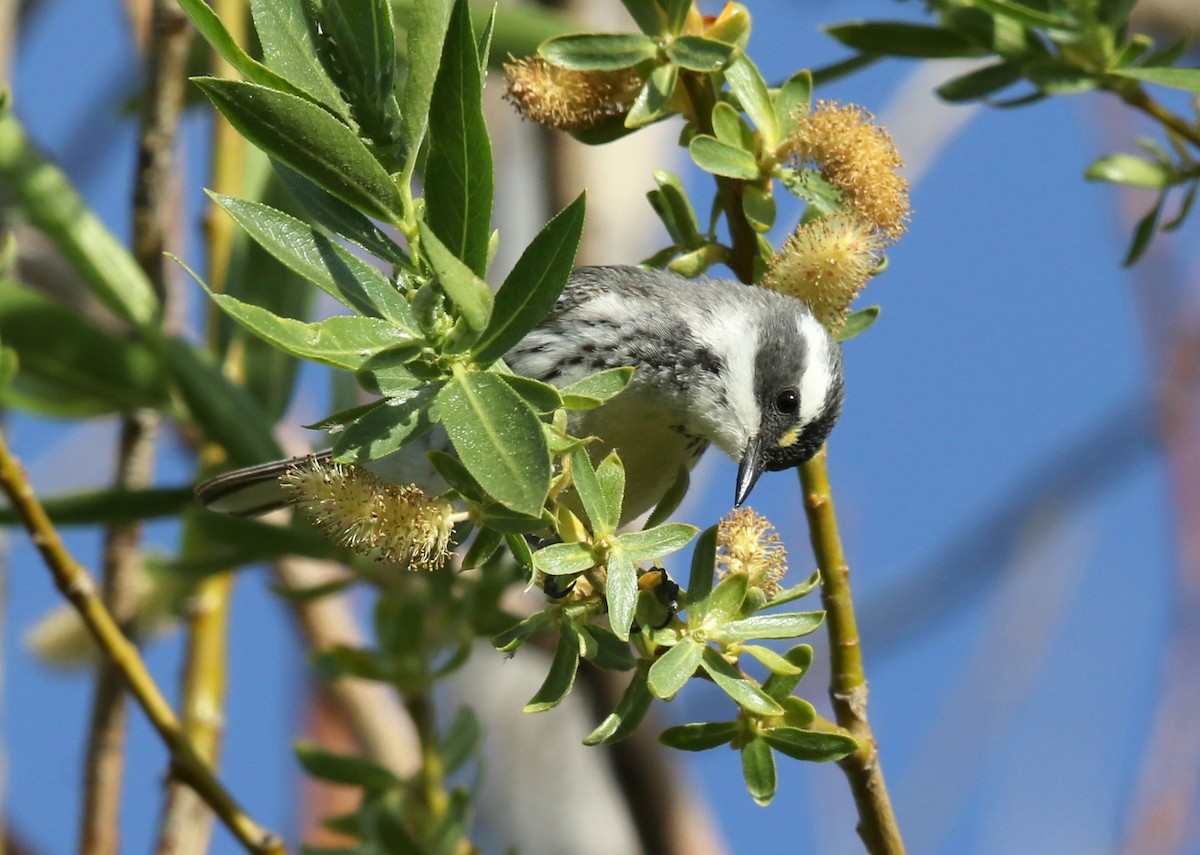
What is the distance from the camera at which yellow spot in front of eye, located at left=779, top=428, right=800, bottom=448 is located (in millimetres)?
2857

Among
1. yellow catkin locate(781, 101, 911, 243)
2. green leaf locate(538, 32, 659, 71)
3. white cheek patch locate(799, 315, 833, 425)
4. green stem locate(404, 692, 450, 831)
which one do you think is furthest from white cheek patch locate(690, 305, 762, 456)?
green leaf locate(538, 32, 659, 71)

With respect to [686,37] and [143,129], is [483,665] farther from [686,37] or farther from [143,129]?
[686,37]

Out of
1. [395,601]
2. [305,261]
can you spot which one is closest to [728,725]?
[305,261]

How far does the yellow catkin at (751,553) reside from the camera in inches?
62.1

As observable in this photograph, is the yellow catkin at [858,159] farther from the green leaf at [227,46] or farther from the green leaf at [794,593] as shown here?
the green leaf at [227,46]

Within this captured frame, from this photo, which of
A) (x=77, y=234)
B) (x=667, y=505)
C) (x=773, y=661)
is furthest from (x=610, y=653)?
(x=77, y=234)

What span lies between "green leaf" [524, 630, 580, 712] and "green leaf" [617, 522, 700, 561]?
11 centimetres

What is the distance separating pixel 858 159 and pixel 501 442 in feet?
2.68

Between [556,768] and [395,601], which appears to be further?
[556,768]

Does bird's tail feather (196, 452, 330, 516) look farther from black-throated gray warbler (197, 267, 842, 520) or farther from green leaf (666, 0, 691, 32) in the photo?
green leaf (666, 0, 691, 32)

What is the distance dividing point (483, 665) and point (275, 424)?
519 cm

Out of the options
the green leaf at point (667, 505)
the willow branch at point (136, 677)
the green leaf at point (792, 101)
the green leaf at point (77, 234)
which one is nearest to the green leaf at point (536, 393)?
the green leaf at point (667, 505)

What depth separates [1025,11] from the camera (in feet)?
6.65

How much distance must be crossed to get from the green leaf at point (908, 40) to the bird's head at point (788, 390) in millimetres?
728
